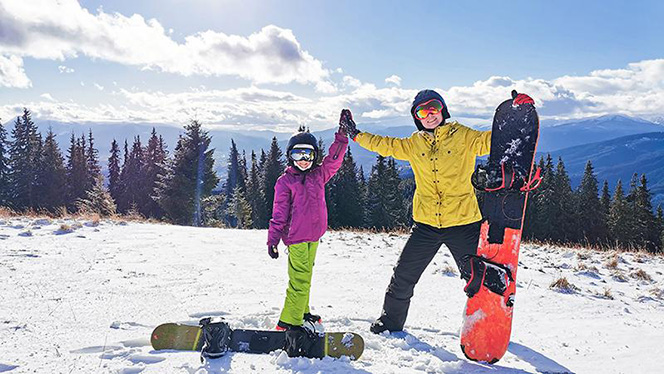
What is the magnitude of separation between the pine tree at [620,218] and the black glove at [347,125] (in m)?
44.7

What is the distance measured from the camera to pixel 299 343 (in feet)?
11.0

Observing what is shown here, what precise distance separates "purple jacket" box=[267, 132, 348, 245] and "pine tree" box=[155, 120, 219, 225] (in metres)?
27.4

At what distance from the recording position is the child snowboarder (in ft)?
13.0

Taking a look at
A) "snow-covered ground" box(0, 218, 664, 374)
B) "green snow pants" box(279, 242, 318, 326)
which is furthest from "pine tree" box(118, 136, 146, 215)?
"green snow pants" box(279, 242, 318, 326)

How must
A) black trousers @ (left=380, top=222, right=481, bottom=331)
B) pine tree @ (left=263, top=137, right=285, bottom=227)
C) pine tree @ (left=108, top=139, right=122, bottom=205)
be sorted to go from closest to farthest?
black trousers @ (left=380, top=222, right=481, bottom=331), pine tree @ (left=263, top=137, right=285, bottom=227), pine tree @ (left=108, top=139, right=122, bottom=205)

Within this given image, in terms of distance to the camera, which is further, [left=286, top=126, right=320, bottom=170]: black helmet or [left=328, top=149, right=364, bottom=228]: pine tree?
[left=328, top=149, right=364, bottom=228]: pine tree

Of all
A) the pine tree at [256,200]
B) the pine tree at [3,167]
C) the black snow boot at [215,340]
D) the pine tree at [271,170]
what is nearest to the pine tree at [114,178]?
the pine tree at [3,167]

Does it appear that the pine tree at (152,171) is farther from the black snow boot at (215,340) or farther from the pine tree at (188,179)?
the black snow boot at (215,340)

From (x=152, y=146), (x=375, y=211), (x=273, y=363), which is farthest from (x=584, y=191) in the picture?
(x=152, y=146)

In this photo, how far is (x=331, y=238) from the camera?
11391mm

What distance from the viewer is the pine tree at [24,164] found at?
4297cm

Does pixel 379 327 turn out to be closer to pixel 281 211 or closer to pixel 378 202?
pixel 281 211

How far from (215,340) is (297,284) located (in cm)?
102

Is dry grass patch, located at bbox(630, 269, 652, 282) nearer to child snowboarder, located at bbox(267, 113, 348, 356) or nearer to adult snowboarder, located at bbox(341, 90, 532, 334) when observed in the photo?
adult snowboarder, located at bbox(341, 90, 532, 334)
